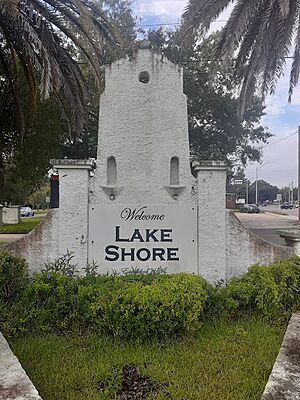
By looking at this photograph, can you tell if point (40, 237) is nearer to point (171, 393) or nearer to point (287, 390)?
point (171, 393)

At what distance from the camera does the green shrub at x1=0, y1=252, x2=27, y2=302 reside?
15.4ft

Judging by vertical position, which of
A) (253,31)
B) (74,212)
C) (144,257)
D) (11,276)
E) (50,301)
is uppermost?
(253,31)

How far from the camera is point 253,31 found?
24.4 feet

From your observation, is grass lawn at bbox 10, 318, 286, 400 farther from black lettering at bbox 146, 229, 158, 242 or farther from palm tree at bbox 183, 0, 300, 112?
palm tree at bbox 183, 0, 300, 112

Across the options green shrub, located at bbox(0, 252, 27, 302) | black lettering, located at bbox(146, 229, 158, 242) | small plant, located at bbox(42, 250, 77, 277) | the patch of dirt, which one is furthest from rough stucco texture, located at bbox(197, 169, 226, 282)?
green shrub, located at bbox(0, 252, 27, 302)

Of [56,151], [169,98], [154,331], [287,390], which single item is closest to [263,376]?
[287,390]

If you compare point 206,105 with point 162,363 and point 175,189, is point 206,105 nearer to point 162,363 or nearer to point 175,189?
point 175,189

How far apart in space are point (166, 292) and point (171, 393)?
A: 121cm

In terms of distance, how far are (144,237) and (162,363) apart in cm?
191

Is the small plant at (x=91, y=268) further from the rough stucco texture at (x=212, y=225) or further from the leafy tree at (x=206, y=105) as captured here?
the leafy tree at (x=206, y=105)

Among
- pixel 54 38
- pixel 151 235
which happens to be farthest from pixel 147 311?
pixel 54 38

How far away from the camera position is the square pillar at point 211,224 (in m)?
5.29

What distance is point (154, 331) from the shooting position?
411 cm

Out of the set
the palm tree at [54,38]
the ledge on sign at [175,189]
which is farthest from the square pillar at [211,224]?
the palm tree at [54,38]
